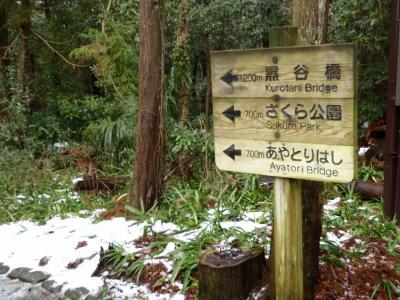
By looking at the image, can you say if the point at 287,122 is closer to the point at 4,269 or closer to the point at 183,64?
the point at 4,269

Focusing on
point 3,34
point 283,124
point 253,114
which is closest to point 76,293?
point 253,114

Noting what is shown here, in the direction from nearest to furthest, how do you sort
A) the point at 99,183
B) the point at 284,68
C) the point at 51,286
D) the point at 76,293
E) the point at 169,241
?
the point at 284,68, the point at 76,293, the point at 51,286, the point at 169,241, the point at 99,183

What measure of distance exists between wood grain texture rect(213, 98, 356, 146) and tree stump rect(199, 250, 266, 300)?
1047 millimetres

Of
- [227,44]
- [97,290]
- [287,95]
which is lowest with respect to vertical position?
[97,290]

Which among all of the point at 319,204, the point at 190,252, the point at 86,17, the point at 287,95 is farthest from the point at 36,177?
the point at 86,17

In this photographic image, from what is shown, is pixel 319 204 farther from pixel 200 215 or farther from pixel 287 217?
pixel 200 215

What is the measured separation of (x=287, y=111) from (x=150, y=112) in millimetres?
3019

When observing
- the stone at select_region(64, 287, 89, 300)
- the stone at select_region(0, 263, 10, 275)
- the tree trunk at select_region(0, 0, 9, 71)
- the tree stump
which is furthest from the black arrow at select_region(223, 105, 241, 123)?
the tree trunk at select_region(0, 0, 9, 71)

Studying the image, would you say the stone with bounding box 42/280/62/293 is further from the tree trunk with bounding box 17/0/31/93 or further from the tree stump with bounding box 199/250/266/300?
the tree trunk with bounding box 17/0/31/93

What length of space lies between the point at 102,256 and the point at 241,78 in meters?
2.32

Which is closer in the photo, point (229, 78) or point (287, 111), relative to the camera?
point (287, 111)

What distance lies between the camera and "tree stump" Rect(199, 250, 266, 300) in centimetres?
323

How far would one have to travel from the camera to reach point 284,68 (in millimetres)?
2438

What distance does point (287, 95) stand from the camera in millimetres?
2434
